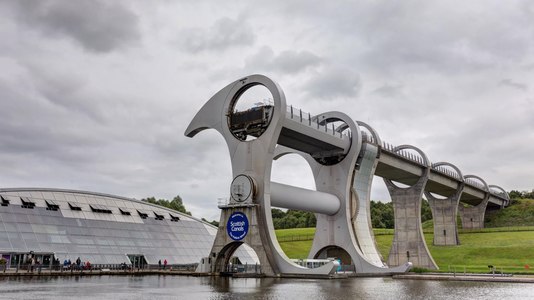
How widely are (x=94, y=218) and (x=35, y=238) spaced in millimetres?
8980

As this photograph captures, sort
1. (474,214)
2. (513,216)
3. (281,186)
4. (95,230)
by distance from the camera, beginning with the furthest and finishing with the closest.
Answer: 1. (513,216)
2. (474,214)
3. (95,230)
4. (281,186)

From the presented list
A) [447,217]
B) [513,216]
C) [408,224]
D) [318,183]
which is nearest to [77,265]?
[318,183]

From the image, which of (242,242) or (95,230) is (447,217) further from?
(95,230)

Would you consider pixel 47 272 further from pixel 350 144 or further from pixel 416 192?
pixel 416 192

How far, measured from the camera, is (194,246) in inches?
2549

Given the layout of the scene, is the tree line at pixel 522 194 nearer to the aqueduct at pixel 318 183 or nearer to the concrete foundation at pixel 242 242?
the aqueduct at pixel 318 183

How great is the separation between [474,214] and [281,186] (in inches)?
3243

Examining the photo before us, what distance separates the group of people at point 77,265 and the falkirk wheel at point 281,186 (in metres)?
11.5

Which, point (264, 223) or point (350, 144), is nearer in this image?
point (264, 223)

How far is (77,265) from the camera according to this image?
47.2 metres

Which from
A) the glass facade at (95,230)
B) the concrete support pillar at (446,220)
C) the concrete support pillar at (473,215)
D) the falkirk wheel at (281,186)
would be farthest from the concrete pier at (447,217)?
the glass facade at (95,230)

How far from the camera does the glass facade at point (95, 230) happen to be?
49438mm

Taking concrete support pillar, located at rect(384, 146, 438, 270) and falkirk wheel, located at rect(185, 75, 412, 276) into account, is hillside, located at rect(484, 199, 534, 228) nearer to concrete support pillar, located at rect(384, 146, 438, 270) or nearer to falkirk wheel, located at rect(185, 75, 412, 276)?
concrete support pillar, located at rect(384, 146, 438, 270)

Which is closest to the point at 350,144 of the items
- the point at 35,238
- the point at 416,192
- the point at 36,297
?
the point at 416,192
